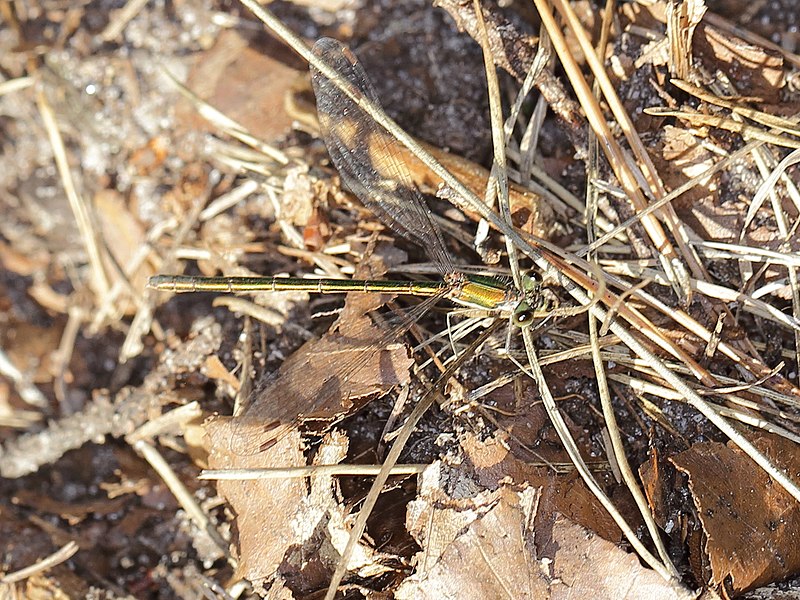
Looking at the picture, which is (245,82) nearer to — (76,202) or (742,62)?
(76,202)

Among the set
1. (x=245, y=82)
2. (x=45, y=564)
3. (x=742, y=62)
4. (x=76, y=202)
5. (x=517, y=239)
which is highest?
(x=742, y=62)

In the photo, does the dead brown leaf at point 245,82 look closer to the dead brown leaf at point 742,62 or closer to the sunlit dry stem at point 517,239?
the sunlit dry stem at point 517,239

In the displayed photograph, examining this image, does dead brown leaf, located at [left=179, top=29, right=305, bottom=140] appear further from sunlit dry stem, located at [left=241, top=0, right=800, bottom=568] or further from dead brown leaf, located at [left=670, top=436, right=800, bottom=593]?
dead brown leaf, located at [left=670, top=436, right=800, bottom=593]

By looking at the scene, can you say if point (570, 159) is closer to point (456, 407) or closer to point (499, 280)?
point (499, 280)

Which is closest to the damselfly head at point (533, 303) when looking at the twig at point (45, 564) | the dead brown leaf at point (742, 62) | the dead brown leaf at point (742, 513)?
the dead brown leaf at point (742, 513)

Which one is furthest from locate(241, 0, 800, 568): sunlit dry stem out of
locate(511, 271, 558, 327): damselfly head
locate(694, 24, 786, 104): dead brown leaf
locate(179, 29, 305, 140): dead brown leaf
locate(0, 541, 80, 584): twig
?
locate(0, 541, 80, 584): twig

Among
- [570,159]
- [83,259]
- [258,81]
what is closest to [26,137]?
[83,259]

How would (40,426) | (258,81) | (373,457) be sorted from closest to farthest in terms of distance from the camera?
(373,457)
(258,81)
(40,426)

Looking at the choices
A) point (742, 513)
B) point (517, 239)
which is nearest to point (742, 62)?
A: point (517, 239)
